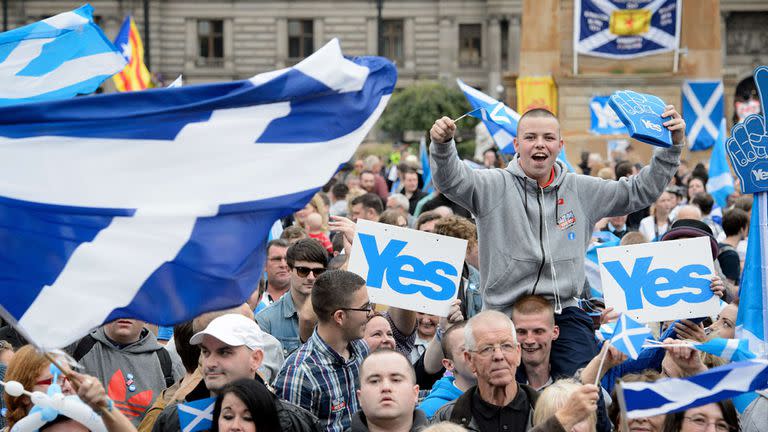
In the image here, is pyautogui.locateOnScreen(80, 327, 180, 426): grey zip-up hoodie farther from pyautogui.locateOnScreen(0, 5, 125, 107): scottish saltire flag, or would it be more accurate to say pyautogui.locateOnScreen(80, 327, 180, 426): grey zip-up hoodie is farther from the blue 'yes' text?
pyautogui.locateOnScreen(0, 5, 125, 107): scottish saltire flag

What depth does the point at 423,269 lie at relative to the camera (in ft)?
22.9

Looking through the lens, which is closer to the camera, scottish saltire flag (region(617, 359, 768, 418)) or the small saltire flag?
scottish saltire flag (region(617, 359, 768, 418))

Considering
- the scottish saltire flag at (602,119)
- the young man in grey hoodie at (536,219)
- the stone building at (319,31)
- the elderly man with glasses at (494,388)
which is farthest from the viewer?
the stone building at (319,31)

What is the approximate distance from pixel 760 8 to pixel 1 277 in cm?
7279

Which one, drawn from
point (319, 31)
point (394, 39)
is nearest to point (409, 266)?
point (319, 31)

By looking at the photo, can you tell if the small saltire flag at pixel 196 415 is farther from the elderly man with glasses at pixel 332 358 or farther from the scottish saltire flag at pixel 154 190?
the scottish saltire flag at pixel 154 190

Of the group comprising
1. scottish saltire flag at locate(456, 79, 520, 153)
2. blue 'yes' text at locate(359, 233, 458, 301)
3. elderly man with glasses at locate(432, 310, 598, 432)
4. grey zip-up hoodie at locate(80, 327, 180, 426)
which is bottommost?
grey zip-up hoodie at locate(80, 327, 180, 426)

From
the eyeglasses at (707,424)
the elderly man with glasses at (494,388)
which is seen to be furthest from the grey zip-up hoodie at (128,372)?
the eyeglasses at (707,424)

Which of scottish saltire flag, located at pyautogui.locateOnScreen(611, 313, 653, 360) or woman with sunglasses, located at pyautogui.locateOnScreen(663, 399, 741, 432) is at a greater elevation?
scottish saltire flag, located at pyautogui.locateOnScreen(611, 313, 653, 360)

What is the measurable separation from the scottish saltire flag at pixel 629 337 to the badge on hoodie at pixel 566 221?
1.25m

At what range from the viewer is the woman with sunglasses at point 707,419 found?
5.29 meters

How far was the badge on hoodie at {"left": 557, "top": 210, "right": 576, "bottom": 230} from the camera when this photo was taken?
20.6 ft

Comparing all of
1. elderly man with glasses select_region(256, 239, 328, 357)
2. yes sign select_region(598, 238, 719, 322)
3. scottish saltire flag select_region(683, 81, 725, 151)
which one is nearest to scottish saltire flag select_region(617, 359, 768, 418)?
yes sign select_region(598, 238, 719, 322)

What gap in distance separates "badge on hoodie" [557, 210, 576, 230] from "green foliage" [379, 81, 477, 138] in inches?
2248
